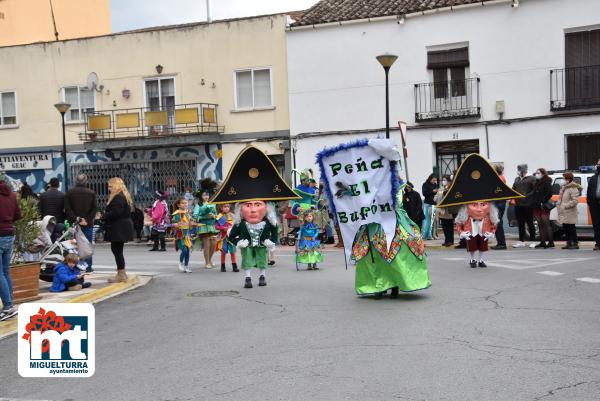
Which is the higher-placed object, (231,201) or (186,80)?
(186,80)

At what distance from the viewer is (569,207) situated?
56.9ft

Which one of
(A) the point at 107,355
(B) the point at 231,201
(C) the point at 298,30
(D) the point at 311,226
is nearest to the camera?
(A) the point at 107,355

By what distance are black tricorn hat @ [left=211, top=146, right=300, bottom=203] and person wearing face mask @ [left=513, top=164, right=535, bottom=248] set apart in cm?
821

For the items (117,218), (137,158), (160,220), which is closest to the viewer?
(117,218)

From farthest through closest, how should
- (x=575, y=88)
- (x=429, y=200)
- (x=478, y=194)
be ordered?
(x=575, y=88) < (x=429, y=200) < (x=478, y=194)

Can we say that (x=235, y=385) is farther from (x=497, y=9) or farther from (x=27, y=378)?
(x=497, y=9)

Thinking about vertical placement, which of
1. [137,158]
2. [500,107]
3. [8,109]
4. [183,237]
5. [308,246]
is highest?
[8,109]

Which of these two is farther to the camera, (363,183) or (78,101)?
(78,101)

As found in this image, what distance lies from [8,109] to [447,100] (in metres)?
17.6

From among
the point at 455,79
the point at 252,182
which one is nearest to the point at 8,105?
the point at 455,79

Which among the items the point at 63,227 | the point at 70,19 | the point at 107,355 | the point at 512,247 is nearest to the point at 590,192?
the point at 512,247

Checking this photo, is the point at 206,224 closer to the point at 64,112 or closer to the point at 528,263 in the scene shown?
the point at 528,263

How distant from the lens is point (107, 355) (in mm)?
7934

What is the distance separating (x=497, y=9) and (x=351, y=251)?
16.3 m
